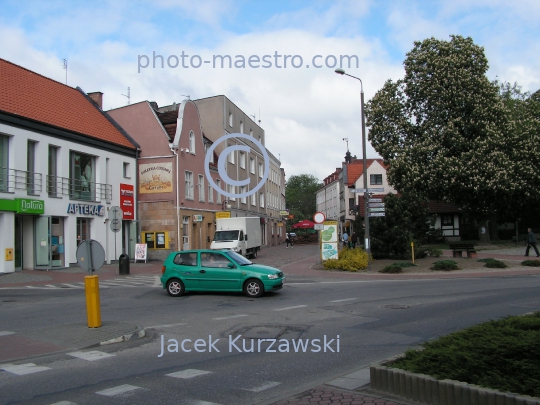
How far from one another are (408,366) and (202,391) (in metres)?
2.36

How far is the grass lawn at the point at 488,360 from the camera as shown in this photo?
178 inches

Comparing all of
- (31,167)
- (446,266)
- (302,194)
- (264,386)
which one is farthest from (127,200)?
(302,194)

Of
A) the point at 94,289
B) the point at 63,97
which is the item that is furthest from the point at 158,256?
the point at 94,289

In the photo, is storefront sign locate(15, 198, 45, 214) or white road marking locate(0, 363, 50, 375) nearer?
white road marking locate(0, 363, 50, 375)

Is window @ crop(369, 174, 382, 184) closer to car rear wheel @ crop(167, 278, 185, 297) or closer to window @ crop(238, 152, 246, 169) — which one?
window @ crop(238, 152, 246, 169)

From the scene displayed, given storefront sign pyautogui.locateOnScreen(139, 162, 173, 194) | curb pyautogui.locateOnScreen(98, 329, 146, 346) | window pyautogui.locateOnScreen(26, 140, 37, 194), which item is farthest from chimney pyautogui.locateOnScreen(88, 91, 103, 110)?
curb pyautogui.locateOnScreen(98, 329, 146, 346)

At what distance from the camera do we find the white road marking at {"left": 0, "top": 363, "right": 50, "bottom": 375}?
23.0 feet

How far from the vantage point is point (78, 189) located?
2903cm

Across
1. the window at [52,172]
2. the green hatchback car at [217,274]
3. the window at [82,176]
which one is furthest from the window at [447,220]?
the green hatchback car at [217,274]

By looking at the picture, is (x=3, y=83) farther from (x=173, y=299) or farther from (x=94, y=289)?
(x=94, y=289)

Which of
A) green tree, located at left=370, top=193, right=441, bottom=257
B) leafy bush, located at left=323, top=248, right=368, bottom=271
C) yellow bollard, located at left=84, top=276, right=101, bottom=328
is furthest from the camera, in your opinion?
green tree, located at left=370, top=193, right=441, bottom=257

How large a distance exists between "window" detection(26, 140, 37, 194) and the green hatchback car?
12716 mm

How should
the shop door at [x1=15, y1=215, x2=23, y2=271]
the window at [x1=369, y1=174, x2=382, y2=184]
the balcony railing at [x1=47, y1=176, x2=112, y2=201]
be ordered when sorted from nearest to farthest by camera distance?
the shop door at [x1=15, y1=215, x2=23, y2=271] < the balcony railing at [x1=47, y1=176, x2=112, y2=201] < the window at [x1=369, y1=174, x2=382, y2=184]

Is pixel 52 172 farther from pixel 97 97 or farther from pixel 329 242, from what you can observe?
pixel 329 242
